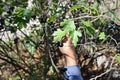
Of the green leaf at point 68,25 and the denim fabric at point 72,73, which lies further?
the denim fabric at point 72,73

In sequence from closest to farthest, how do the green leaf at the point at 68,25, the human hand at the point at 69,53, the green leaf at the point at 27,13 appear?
the green leaf at the point at 68,25, the green leaf at the point at 27,13, the human hand at the point at 69,53

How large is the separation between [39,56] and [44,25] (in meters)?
1.31

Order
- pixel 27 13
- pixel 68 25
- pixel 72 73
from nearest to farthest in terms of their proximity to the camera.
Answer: pixel 68 25 → pixel 27 13 → pixel 72 73

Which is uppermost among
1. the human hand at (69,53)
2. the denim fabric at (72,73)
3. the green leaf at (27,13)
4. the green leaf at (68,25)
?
the green leaf at (27,13)

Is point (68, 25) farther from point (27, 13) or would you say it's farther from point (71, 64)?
point (71, 64)

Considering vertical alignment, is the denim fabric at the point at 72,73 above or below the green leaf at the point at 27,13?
below

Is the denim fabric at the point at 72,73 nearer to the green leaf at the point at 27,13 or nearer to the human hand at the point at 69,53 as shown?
the human hand at the point at 69,53

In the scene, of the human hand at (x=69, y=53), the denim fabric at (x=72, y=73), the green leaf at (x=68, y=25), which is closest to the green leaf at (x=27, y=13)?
the green leaf at (x=68, y=25)

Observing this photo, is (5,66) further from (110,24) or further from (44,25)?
(44,25)

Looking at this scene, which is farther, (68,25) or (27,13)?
(27,13)

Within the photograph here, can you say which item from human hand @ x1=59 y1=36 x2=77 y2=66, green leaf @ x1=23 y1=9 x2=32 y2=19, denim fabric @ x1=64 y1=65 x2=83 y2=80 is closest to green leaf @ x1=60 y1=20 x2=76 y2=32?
green leaf @ x1=23 y1=9 x2=32 y2=19

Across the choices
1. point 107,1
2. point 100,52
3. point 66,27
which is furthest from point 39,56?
point 66,27

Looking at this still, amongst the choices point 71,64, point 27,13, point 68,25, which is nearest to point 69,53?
point 71,64

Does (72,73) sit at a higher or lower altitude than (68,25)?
lower
